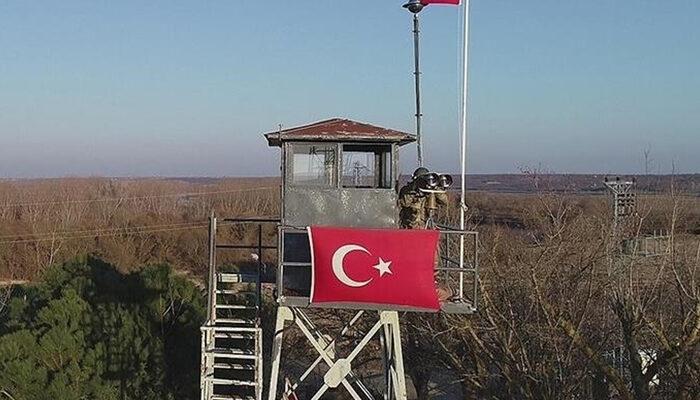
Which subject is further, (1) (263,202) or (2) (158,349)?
(1) (263,202)

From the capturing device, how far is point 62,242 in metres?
52.5

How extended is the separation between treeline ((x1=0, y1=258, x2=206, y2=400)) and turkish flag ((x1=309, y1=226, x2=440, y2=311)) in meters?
6.60

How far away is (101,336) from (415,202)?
8.09 metres

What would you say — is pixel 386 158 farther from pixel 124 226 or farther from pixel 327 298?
pixel 124 226

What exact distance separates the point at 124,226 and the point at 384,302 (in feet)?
169

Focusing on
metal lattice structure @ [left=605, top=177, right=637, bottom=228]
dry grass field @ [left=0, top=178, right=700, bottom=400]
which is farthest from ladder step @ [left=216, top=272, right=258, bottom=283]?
metal lattice structure @ [left=605, top=177, right=637, bottom=228]

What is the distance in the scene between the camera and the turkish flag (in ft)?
36.0

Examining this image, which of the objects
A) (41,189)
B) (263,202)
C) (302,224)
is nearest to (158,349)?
(302,224)

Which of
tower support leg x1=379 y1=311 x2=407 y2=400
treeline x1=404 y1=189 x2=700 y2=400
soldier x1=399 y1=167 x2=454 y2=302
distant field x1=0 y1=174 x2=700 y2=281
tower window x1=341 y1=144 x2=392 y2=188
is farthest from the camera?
distant field x1=0 y1=174 x2=700 y2=281

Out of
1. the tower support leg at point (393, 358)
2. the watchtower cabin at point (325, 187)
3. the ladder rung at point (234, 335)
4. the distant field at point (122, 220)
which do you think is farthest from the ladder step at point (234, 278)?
the distant field at point (122, 220)

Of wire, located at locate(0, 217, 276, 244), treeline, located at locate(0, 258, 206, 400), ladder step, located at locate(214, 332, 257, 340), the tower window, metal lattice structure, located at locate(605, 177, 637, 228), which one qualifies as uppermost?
the tower window

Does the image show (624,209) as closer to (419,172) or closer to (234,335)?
(419,172)

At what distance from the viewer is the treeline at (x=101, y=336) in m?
14.7

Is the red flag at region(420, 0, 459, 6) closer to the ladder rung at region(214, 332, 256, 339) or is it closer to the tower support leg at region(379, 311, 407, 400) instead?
the tower support leg at region(379, 311, 407, 400)
